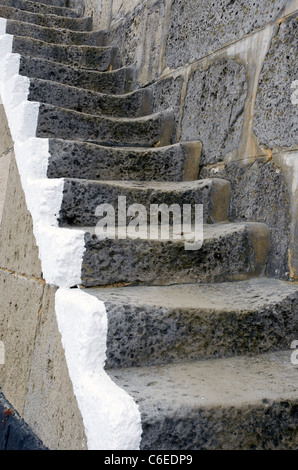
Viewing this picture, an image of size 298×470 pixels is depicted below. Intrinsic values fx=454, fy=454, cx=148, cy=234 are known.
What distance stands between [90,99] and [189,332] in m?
1.83

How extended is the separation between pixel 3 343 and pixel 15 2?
3083 millimetres

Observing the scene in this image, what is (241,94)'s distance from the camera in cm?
218

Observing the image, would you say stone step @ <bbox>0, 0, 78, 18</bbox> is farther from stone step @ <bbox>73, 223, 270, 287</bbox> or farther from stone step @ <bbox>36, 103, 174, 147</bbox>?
stone step @ <bbox>73, 223, 270, 287</bbox>

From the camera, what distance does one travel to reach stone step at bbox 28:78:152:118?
2.59m

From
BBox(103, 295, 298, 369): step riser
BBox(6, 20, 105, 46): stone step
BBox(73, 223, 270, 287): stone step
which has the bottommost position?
BBox(103, 295, 298, 369): step riser

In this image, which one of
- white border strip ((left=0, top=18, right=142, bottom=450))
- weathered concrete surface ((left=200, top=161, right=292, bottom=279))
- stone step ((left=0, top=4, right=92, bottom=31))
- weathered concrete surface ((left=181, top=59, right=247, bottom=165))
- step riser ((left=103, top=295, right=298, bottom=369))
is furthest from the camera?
stone step ((left=0, top=4, right=92, bottom=31))

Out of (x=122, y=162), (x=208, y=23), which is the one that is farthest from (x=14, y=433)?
(x=208, y=23)

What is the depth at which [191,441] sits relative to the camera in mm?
1191

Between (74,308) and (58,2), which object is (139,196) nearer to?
(74,308)

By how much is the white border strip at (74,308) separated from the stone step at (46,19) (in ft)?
5.31

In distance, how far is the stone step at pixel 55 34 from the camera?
3322mm

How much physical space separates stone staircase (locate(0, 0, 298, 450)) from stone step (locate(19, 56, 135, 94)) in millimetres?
26

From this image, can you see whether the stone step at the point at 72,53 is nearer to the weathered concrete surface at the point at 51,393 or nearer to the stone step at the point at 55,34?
the stone step at the point at 55,34

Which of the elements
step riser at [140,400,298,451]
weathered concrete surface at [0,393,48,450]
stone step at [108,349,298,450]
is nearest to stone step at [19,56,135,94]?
weathered concrete surface at [0,393,48,450]
